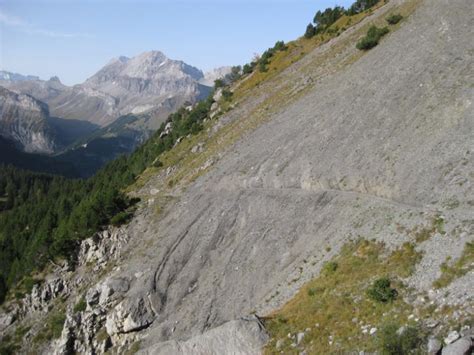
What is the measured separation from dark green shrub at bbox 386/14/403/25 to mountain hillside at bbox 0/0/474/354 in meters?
0.25

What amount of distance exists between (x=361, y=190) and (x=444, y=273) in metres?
16.4

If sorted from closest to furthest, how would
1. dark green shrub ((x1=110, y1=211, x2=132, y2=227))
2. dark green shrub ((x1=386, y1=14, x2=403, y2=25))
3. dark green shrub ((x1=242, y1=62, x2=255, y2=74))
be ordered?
1. dark green shrub ((x1=110, y1=211, x2=132, y2=227))
2. dark green shrub ((x1=386, y1=14, x2=403, y2=25))
3. dark green shrub ((x1=242, y1=62, x2=255, y2=74))

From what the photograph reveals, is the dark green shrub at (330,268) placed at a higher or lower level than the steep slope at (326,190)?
lower

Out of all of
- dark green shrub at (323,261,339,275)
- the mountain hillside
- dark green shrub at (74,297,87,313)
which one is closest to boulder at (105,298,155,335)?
the mountain hillside

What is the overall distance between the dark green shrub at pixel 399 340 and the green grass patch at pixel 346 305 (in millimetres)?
687

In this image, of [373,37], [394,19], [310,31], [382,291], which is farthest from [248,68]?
[382,291]

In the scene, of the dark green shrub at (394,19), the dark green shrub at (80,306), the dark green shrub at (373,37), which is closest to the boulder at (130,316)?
the dark green shrub at (80,306)

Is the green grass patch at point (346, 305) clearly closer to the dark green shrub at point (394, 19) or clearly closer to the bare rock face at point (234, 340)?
the bare rock face at point (234, 340)

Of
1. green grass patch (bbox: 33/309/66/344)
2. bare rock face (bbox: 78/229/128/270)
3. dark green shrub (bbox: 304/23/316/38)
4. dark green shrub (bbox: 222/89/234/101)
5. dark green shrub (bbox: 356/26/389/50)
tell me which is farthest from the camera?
dark green shrub (bbox: 304/23/316/38)

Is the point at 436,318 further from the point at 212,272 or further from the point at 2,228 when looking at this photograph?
the point at 2,228

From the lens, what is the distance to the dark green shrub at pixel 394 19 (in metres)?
70.4

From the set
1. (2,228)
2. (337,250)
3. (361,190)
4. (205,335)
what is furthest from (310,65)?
(2,228)

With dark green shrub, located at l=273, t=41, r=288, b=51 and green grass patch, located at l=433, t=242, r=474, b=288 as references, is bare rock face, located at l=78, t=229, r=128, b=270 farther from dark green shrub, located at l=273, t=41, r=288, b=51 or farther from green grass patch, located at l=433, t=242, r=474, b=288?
dark green shrub, located at l=273, t=41, r=288, b=51

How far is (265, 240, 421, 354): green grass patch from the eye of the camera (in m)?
25.0
